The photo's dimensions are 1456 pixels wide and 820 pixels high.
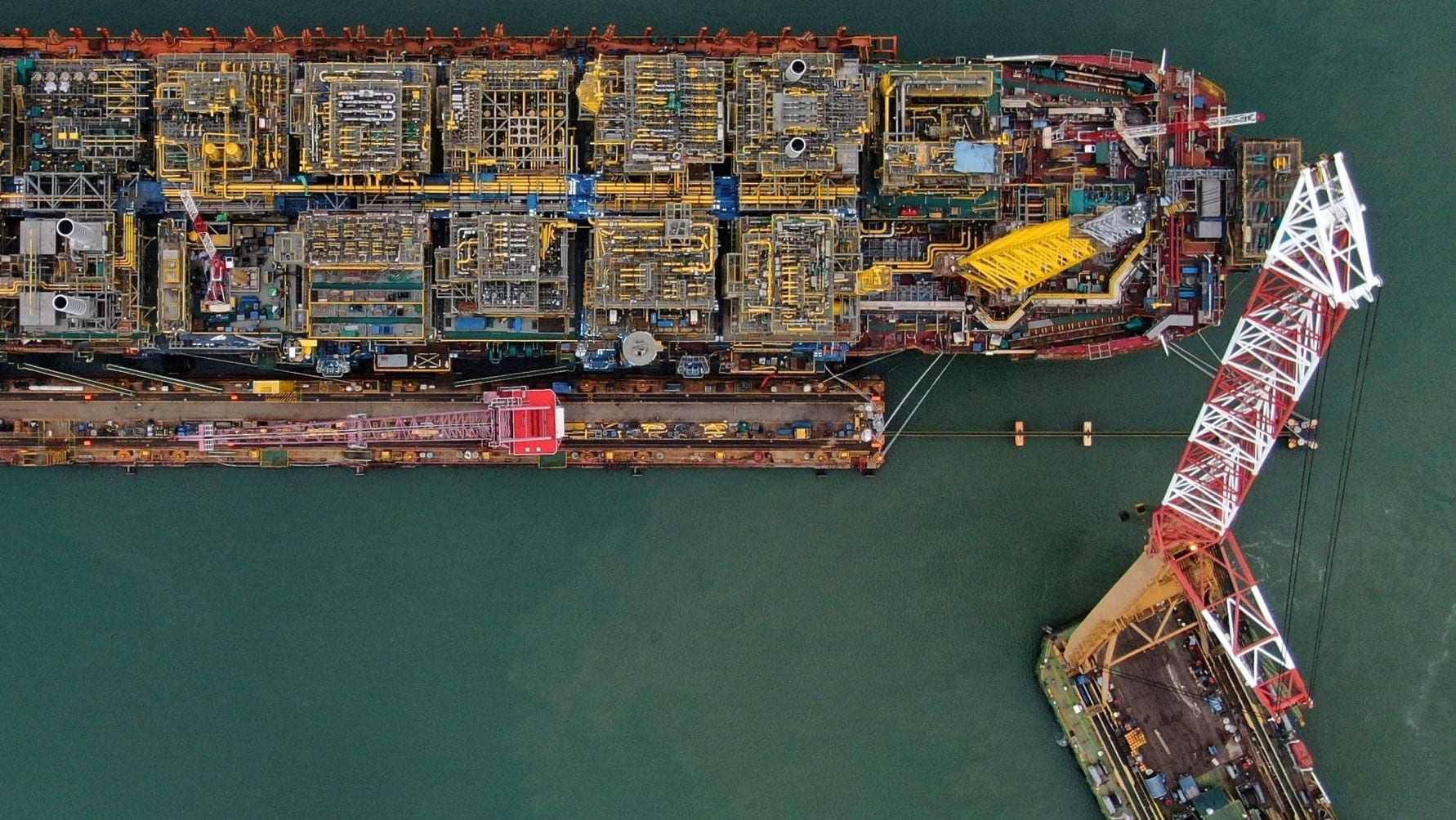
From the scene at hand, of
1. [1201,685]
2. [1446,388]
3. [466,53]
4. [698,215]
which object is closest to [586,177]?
[698,215]

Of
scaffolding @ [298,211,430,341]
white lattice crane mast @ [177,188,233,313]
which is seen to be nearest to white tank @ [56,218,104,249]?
white lattice crane mast @ [177,188,233,313]

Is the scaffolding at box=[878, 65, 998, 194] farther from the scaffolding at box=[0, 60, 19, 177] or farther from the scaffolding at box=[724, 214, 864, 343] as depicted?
the scaffolding at box=[0, 60, 19, 177]

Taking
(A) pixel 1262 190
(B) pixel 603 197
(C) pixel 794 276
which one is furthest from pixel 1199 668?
(B) pixel 603 197

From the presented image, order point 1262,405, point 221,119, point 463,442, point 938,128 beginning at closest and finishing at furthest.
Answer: point 1262,405 → point 221,119 → point 938,128 → point 463,442

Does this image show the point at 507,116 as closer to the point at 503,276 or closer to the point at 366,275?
the point at 503,276

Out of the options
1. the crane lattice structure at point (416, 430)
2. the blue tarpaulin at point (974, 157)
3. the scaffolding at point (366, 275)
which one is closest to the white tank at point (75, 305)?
the crane lattice structure at point (416, 430)
